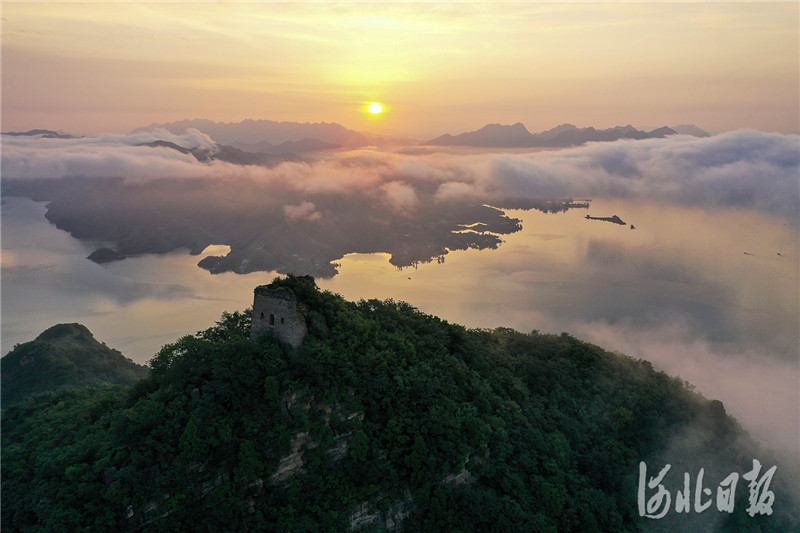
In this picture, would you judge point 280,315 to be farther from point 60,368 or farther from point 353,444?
point 60,368

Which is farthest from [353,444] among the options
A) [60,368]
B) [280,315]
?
[60,368]

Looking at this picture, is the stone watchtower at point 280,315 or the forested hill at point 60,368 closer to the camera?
the stone watchtower at point 280,315

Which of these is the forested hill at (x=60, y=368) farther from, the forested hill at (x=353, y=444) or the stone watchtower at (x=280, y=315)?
the stone watchtower at (x=280, y=315)

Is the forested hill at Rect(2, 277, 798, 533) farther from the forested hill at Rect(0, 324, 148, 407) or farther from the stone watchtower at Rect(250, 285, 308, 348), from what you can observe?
the forested hill at Rect(0, 324, 148, 407)

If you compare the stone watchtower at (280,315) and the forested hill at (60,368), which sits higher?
the stone watchtower at (280,315)

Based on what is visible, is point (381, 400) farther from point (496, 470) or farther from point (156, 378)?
point (156, 378)

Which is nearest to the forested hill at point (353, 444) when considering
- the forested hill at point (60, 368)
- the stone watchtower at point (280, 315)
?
the stone watchtower at point (280, 315)

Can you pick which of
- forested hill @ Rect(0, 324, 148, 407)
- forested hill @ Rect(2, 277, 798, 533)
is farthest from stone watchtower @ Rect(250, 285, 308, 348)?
forested hill @ Rect(0, 324, 148, 407)
